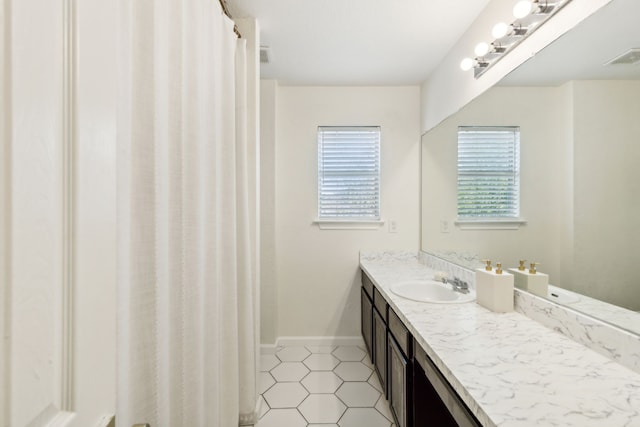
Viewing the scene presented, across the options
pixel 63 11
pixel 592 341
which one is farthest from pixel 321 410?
pixel 63 11

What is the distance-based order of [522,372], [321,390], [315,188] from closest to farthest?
1. [522,372]
2. [321,390]
3. [315,188]

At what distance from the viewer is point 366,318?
2.44m

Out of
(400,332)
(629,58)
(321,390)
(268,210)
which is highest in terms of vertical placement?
(629,58)

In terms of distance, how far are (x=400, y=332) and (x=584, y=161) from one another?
3.47 ft

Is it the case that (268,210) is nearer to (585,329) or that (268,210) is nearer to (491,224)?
(491,224)

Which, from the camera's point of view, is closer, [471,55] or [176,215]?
[176,215]

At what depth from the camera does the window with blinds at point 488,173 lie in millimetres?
1524

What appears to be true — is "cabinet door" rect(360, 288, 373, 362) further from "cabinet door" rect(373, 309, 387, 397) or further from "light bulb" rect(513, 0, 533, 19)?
"light bulb" rect(513, 0, 533, 19)

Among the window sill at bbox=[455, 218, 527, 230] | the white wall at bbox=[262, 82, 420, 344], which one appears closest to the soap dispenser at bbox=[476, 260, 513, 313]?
the window sill at bbox=[455, 218, 527, 230]

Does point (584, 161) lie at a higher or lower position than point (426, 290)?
higher

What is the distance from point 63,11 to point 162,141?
45 cm

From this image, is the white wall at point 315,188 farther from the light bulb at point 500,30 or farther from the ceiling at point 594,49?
the ceiling at point 594,49

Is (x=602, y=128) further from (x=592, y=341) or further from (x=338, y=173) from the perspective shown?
(x=338, y=173)

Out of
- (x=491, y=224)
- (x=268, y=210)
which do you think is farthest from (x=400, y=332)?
(x=268, y=210)
